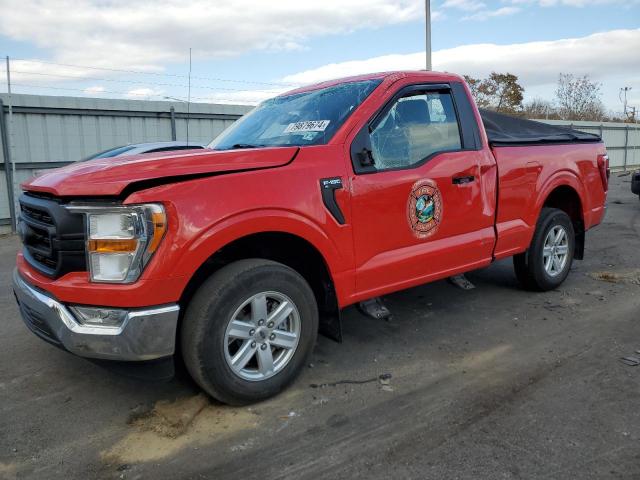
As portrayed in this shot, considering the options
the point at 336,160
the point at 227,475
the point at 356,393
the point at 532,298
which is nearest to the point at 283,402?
the point at 356,393

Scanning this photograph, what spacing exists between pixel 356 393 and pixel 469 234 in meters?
1.61

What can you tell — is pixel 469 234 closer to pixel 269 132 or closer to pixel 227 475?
pixel 269 132

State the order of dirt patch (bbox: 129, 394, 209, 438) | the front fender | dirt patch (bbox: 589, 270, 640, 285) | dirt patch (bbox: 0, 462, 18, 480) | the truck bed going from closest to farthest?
1. dirt patch (bbox: 0, 462, 18, 480)
2. the front fender
3. dirt patch (bbox: 129, 394, 209, 438)
4. the truck bed
5. dirt patch (bbox: 589, 270, 640, 285)

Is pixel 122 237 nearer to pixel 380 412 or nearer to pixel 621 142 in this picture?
pixel 380 412

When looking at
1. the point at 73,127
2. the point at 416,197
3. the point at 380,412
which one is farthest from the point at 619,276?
the point at 73,127

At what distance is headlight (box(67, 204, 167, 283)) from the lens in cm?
267

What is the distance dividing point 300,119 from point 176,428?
2.19 meters

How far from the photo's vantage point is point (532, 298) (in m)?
5.14

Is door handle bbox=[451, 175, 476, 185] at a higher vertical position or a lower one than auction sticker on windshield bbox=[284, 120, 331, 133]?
lower

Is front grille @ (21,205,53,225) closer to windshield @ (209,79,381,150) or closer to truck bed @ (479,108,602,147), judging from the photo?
windshield @ (209,79,381,150)

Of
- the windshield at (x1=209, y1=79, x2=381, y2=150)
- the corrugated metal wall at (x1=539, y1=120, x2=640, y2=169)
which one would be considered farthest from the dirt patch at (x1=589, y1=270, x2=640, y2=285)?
the corrugated metal wall at (x1=539, y1=120, x2=640, y2=169)

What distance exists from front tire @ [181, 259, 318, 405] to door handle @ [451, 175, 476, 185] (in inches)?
57.8

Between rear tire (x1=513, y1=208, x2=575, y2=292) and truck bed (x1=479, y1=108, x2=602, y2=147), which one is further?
rear tire (x1=513, y1=208, x2=575, y2=292)

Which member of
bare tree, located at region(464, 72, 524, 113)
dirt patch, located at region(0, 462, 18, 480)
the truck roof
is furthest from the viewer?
bare tree, located at region(464, 72, 524, 113)
